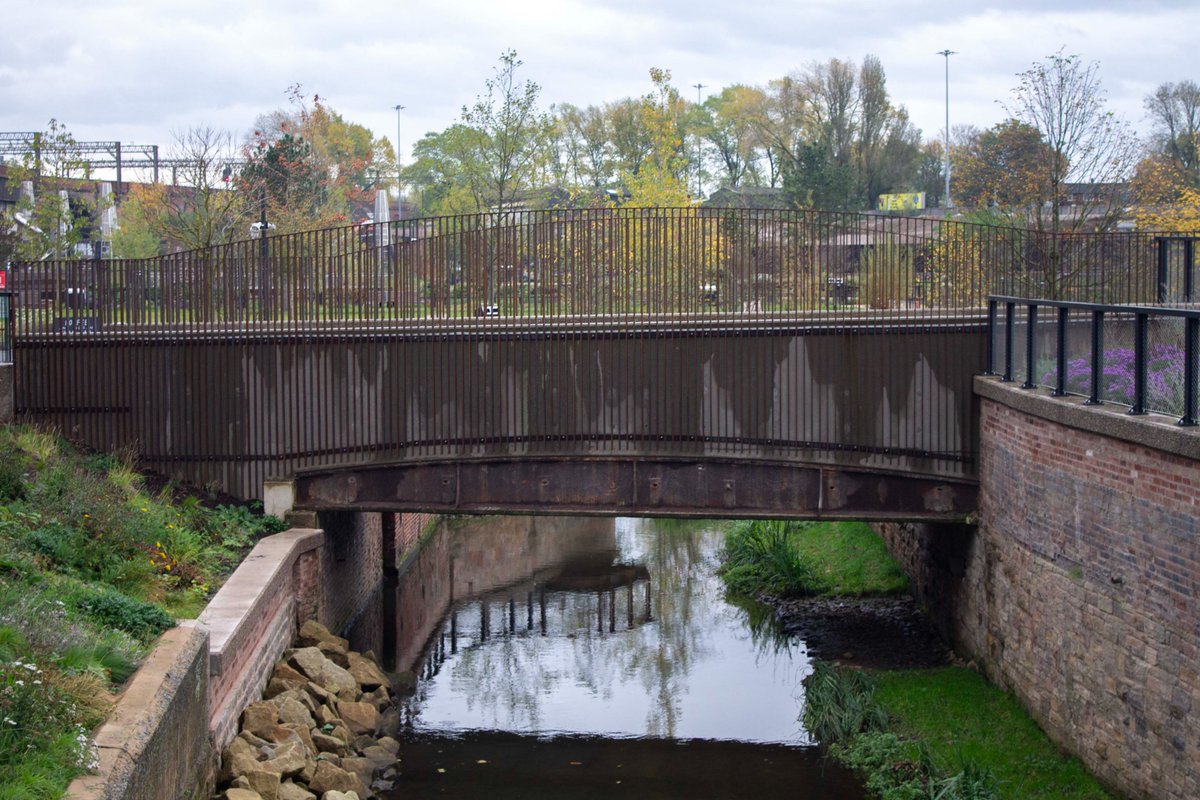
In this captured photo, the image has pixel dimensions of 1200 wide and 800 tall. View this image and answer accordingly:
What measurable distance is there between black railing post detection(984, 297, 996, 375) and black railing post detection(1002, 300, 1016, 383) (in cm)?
32

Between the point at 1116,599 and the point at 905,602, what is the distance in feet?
26.2

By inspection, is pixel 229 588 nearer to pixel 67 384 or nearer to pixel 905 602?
pixel 67 384

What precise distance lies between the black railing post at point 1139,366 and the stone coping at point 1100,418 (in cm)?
13

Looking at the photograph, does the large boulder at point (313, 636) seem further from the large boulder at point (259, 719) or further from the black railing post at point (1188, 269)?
the black railing post at point (1188, 269)

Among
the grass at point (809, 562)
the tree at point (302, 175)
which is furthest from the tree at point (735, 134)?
the grass at point (809, 562)

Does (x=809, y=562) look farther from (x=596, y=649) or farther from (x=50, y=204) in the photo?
(x=50, y=204)

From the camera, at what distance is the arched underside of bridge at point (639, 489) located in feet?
50.5

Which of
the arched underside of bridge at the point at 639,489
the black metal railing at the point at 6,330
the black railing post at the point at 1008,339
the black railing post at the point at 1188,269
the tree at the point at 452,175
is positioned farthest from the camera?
the tree at the point at 452,175

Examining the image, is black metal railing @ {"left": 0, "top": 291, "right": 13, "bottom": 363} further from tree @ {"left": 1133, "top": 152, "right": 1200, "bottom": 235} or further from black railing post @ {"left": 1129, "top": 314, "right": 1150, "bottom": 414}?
tree @ {"left": 1133, "top": 152, "right": 1200, "bottom": 235}

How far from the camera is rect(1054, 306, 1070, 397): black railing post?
12812 mm

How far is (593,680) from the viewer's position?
16.3 m

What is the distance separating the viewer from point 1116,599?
11.0 metres

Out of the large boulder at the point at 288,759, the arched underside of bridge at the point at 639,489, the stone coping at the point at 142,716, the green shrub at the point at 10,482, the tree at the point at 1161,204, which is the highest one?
the tree at the point at 1161,204

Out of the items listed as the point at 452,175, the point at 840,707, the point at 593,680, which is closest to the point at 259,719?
the point at 593,680
